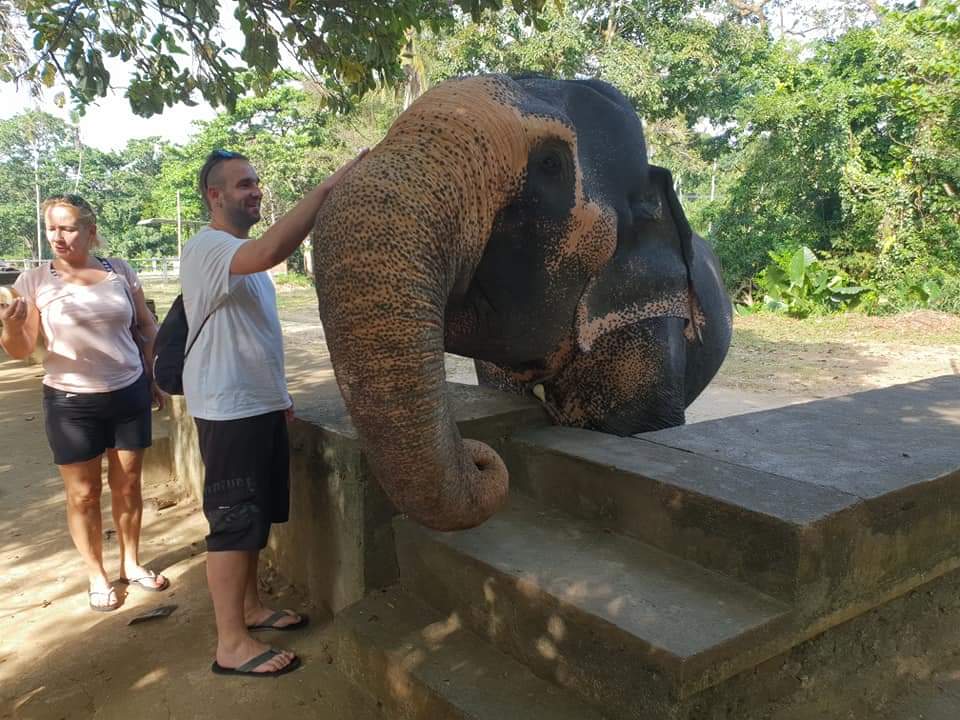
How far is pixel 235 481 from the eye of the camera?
109 inches

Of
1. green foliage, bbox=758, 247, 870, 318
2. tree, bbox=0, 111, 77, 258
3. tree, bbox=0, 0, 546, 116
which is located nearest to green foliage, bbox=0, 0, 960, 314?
green foliage, bbox=758, 247, 870, 318

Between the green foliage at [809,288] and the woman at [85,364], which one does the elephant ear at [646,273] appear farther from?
the green foliage at [809,288]

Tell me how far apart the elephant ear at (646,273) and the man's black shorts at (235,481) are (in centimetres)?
125

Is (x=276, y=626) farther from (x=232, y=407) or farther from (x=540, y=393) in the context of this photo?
(x=540, y=393)

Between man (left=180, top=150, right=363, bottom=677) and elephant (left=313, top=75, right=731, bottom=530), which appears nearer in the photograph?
elephant (left=313, top=75, right=731, bottom=530)

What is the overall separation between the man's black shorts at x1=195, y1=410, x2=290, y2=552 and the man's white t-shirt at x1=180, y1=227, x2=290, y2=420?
54 millimetres

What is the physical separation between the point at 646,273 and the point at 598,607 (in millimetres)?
1507

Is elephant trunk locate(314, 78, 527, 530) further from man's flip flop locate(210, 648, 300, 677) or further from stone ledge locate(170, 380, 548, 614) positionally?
man's flip flop locate(210, 648, 300, 677)

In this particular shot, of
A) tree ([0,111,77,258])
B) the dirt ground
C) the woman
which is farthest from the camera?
tree ([0,111,77,258])

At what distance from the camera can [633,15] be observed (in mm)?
19406

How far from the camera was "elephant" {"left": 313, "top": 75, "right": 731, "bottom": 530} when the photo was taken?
182cm

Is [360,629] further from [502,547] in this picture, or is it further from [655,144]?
[655,144]

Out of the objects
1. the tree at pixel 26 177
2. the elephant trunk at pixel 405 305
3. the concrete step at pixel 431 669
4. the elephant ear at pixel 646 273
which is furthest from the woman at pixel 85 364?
the tree at pixel 26 177

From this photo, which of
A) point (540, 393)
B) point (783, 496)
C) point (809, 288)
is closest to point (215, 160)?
point (540, 393)
